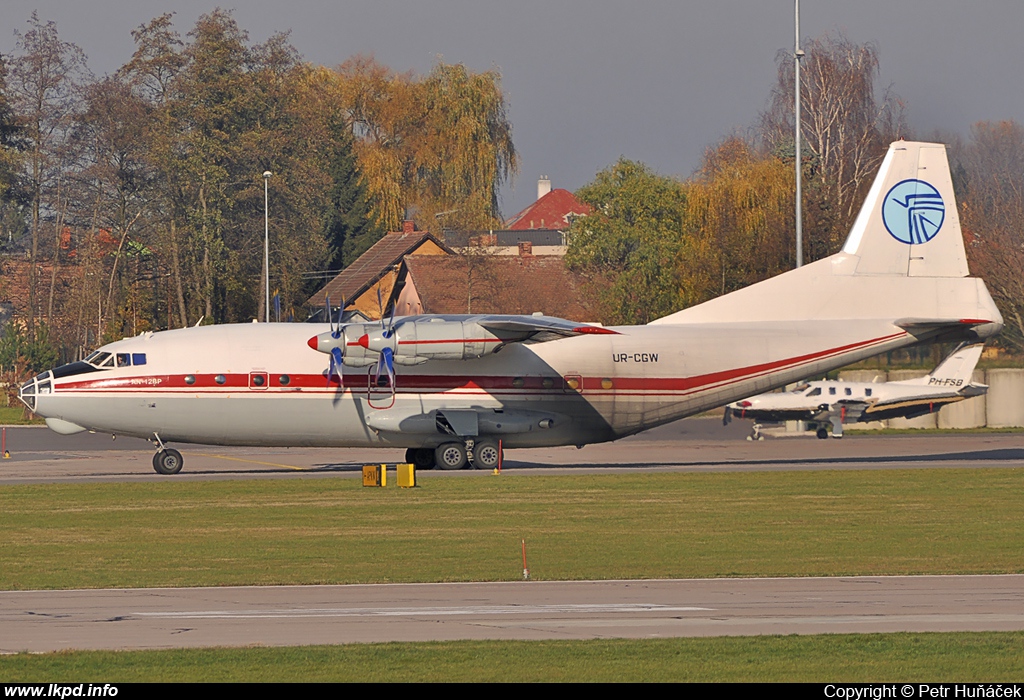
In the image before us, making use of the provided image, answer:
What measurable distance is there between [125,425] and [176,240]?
40.4m

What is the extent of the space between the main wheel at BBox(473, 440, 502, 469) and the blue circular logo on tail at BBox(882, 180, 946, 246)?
13818 millimetres

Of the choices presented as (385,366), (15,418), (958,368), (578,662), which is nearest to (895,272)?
(958,368)

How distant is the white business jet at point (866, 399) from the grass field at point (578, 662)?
37013 millimetres

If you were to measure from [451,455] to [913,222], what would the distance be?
→ 15683 millimetres

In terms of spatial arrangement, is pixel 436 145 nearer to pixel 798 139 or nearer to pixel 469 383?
pixel 798 139

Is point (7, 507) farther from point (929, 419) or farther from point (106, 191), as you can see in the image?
point (106, 191)

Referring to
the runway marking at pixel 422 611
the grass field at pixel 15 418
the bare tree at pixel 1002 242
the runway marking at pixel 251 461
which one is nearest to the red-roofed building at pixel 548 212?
the bare tree at pixel 1002 242

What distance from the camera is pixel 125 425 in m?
35.8

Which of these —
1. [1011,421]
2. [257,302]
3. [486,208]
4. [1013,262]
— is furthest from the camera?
[486,208]

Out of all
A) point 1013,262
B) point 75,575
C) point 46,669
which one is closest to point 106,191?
point 1013,262

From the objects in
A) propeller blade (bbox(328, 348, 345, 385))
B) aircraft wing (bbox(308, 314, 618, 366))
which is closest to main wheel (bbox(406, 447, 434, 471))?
propeller blade (bbox(328, 348, 345, 385))

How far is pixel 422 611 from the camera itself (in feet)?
51.7

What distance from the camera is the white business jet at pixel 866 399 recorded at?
50.0m

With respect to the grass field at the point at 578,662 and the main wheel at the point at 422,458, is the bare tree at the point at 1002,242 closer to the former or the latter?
the main wheel at the point at 422,458
